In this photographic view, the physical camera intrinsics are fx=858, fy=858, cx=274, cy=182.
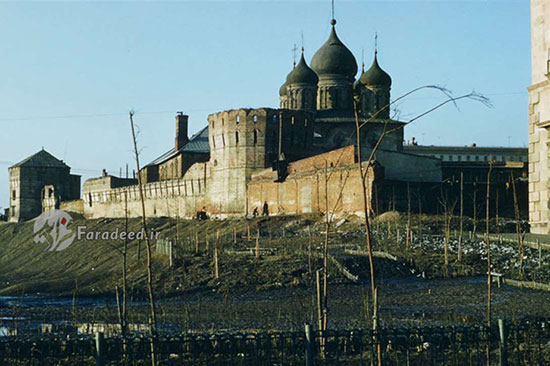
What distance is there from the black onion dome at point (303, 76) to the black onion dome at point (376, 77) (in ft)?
13.0

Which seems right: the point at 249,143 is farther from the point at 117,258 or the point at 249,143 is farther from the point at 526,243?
the point at 526,243

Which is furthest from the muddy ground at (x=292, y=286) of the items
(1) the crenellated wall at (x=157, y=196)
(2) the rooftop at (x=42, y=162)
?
(2) the rooftop at (x=42, y=162)

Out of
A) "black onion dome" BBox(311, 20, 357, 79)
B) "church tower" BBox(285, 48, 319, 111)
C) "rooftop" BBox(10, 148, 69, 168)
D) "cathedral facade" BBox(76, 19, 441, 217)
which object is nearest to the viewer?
"cathedral facade" BBox(76, 19, 441, 217)

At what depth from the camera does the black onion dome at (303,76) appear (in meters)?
62.8

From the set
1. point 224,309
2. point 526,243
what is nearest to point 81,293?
point 224,309

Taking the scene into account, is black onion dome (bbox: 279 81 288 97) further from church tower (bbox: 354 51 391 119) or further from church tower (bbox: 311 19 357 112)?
church tower (bbox: 354 51 391 119)

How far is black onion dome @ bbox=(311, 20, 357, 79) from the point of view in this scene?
63469 mm

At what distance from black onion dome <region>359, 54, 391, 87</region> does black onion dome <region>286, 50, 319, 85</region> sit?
397 cm

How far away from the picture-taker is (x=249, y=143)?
5028 centimetres

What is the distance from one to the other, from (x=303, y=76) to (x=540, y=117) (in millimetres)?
37418

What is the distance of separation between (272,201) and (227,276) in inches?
818

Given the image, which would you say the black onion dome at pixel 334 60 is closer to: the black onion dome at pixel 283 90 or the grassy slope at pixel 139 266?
the black onion dome at pixel 283 90

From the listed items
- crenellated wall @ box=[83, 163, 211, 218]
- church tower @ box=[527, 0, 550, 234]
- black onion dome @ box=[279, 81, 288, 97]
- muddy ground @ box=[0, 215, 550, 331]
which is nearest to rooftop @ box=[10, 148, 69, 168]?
crenellated wall @ box=[83, 163, 211, 218]

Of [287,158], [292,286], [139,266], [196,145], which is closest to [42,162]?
[196,145]
